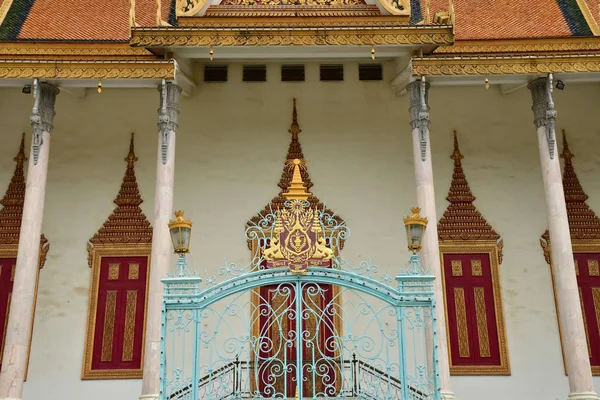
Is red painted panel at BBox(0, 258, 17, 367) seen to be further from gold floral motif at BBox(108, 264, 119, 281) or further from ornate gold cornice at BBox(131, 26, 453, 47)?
ornate gold cornice at BBox(131, 26, 453, 47)

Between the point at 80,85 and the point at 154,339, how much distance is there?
3880mm

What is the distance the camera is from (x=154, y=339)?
340 inches

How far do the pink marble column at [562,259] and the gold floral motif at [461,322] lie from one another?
150 cm

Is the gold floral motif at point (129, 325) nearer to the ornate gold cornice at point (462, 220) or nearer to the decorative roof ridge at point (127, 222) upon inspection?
the decorative roof ridge at point (127, 222)

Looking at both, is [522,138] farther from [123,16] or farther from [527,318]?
[123,16]

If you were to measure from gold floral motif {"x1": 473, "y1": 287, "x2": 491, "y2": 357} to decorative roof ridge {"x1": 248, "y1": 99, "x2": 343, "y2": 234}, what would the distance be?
252 cm

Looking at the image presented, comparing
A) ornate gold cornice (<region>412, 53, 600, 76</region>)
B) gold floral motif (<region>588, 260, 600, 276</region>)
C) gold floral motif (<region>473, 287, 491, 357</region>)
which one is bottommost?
gold floral motif (<region>473, 287, 491, 357</region>)

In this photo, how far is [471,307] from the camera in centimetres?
1076

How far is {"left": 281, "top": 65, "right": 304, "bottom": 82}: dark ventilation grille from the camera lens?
11766 mm

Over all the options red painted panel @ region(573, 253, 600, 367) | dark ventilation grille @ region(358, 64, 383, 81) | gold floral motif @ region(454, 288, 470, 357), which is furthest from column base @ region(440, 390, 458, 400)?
dark ventilation grille @ region(358, 64, 383, 81)

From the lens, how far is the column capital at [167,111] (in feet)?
31.5

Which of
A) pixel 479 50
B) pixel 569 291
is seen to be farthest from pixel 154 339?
pixel 479 50

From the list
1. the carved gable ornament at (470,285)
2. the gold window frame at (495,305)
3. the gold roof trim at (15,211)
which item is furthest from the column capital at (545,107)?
the gold roof trim at (15,211)

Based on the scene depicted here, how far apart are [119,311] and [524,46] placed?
7462 mm
